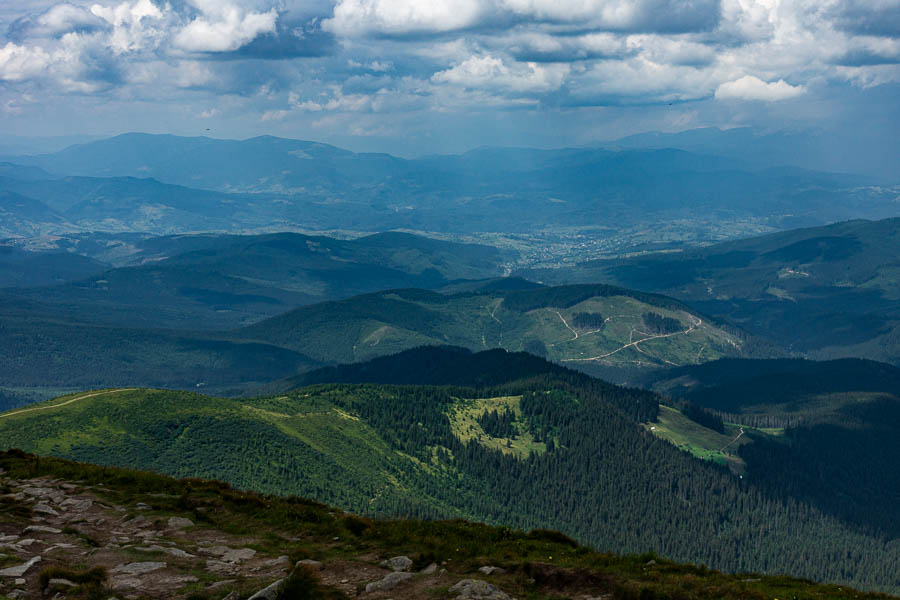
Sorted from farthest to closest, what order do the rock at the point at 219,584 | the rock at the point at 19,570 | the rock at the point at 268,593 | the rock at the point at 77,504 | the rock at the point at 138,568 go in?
the rock at the point at 77,504 → the rock at the point at 138,568 → the rock at the point at 19,570 → the rock at the point at 219,584 → the rock at the point at 268,593

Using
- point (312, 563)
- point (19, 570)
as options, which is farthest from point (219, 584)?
point (19, 570)

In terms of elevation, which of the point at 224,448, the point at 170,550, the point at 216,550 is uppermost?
the point at 170,550

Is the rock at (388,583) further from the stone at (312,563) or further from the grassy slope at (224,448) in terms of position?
the grassy slope at (224,448)

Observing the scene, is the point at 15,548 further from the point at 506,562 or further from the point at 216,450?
the point at 216,450

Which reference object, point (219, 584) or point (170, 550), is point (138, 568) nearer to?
point (170, 550)

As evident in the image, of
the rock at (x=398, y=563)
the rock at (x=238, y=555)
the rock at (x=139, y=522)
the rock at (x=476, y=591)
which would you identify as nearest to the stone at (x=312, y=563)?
the rock at (x=398, y=563)

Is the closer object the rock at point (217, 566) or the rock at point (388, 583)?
the rock at point (388, 583)
